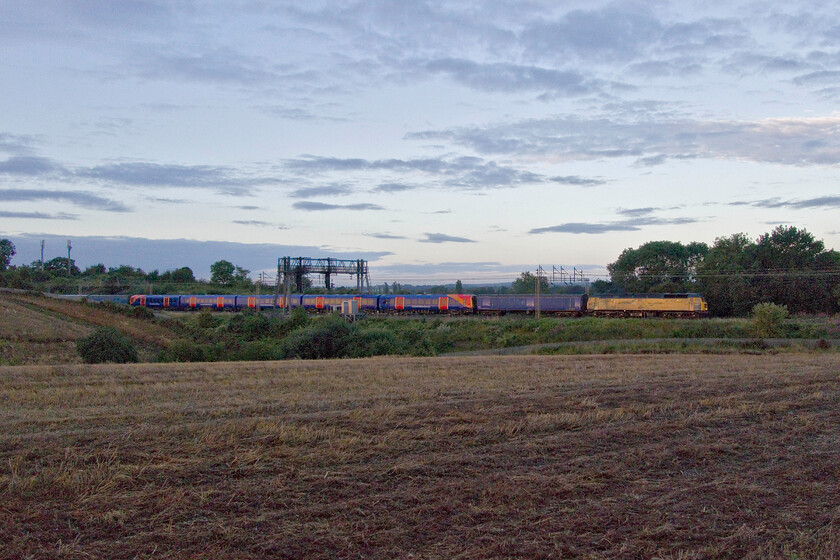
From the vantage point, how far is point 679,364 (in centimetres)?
2280

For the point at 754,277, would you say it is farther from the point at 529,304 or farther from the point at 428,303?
the point at 428,303

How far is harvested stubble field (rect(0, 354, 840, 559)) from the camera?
603cm

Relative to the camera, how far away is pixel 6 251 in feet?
475

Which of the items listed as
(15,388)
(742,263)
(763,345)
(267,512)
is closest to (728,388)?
(267,512)

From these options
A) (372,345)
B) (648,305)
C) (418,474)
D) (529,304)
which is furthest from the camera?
(529,304)

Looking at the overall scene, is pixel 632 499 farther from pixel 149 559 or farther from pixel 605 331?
pixel 605 331

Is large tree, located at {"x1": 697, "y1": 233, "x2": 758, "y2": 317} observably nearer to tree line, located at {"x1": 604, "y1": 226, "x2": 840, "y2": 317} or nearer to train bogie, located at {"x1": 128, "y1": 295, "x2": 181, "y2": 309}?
tree line, located at {"x1": 604, "y1": 226, "x2": 840, "y2": 317}

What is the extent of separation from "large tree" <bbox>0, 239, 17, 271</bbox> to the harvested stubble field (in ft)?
483

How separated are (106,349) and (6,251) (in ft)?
439

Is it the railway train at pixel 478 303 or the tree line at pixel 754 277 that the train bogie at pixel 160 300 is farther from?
the tree line at pixel 754 277

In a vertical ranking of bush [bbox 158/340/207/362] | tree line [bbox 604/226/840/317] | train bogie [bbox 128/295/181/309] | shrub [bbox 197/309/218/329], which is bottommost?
bush [bbox 158/340/207/362]

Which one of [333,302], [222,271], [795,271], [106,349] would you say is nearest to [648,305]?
[795,271]

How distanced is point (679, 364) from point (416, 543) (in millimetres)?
19071

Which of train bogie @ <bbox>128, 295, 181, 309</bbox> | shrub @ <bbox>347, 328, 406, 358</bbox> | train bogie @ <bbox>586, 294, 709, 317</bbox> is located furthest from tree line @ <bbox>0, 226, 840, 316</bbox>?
shrub @ <bbox>347, 328, 406, 358</bbox>
